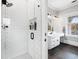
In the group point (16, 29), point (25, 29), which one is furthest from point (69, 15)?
point (16, 29)

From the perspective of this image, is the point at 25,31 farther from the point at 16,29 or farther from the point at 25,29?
the point at 16,29

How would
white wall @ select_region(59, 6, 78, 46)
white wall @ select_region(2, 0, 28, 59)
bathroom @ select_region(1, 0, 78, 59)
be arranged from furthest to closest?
1. white wall @ select_region(59, 6, 78, 46)
2. white wall @ select_region(2, 0, 28, 59)
3. bathroom @ select_region(1, 0, 78, 59)

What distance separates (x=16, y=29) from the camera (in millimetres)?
1870

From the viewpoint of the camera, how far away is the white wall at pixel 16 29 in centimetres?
171

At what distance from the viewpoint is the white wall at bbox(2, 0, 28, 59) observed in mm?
1713

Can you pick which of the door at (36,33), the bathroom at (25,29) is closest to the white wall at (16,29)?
the bathroom at (25,29)

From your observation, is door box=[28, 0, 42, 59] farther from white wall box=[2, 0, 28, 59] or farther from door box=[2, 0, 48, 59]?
white wall box=[2, 0, 28, 59]

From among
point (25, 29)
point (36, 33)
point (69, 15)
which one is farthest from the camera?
point (69, 15)

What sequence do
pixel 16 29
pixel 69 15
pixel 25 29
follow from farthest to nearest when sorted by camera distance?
1. pixel 69 15
2. pixel 25 29
3. pixel 16 29

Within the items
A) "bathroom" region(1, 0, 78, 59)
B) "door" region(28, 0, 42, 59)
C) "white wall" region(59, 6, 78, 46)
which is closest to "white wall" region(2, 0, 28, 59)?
"bathroom" region(1, 0, 78, 59)

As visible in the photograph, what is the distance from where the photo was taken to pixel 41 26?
1549 millimetres

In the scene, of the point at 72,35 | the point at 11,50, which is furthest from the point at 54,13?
the point at 11,50

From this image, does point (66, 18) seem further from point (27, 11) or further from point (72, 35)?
point (27, 11)

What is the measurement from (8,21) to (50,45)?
2423 millimetres
